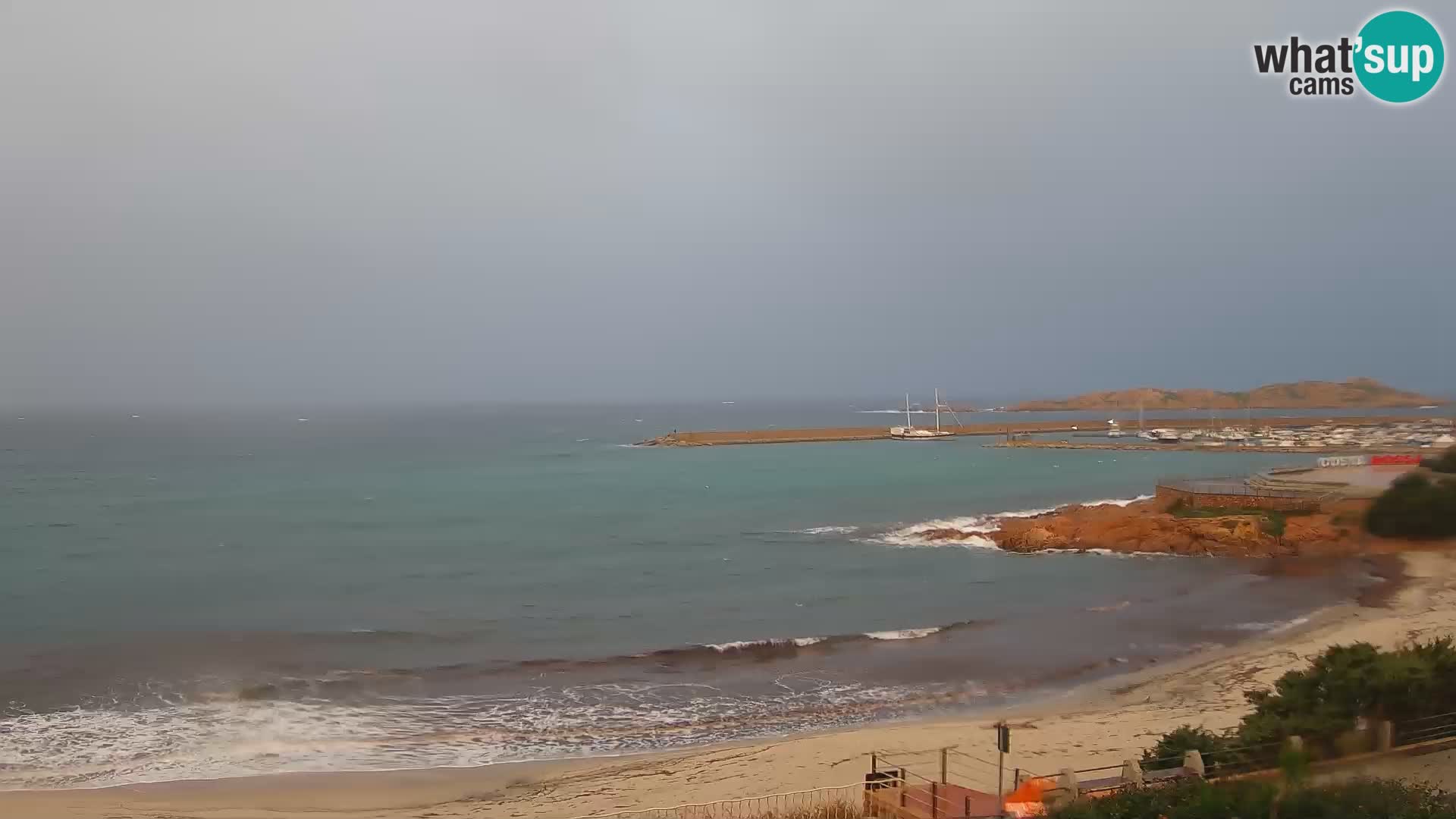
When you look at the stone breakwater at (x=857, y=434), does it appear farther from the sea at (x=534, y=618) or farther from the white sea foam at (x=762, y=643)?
the white sea foam at (x=762, y=643)

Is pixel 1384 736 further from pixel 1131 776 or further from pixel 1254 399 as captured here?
pixel 1254 399

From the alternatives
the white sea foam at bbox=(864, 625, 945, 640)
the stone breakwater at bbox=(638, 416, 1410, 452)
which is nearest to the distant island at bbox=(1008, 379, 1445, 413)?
the stone breakwater at bbox=(638, 416, 1410, 452)

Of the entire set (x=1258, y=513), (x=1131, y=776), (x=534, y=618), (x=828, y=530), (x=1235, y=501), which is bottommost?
(x=534, y=618)

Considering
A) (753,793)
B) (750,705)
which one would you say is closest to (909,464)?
(750,705)

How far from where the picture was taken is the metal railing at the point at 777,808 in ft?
32.1

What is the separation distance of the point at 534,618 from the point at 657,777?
38.1 feet

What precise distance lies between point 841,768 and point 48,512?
48.2 meters

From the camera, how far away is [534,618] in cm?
2286

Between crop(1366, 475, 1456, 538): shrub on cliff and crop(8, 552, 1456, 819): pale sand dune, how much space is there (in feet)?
38.6

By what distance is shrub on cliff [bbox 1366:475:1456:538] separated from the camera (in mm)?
22641

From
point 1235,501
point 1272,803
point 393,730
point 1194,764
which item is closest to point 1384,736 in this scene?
point 1194,764

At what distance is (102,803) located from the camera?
11320 mm

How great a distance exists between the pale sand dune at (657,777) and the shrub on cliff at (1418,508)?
11762 millimetres

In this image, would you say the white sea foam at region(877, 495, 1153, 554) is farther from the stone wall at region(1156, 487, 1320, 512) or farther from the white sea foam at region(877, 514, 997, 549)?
the stone wall at region(1156, 487, 1320, 512)
